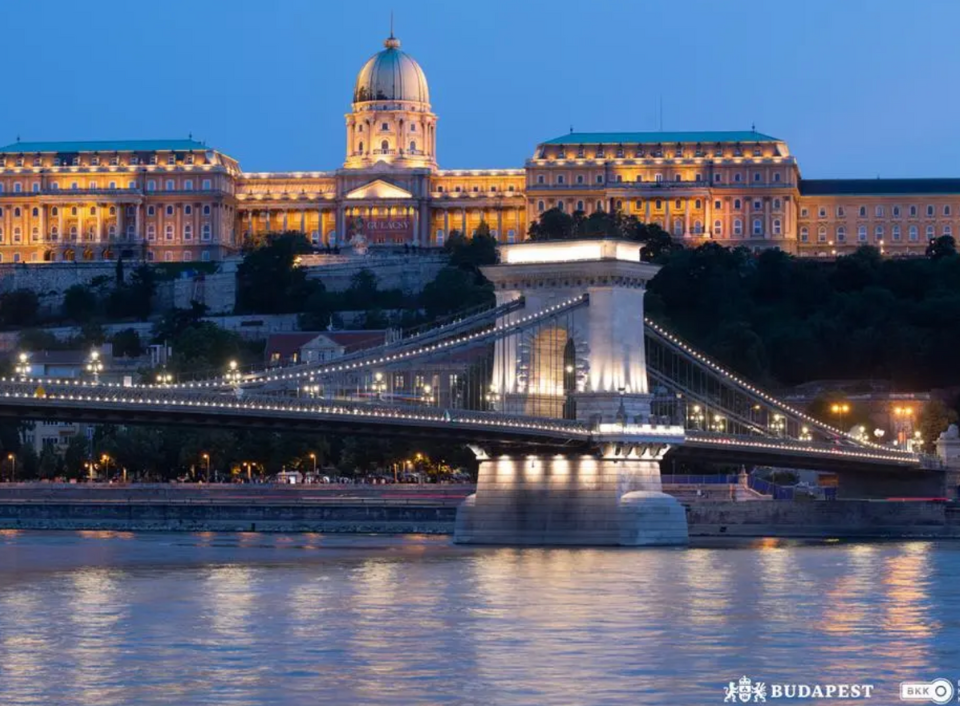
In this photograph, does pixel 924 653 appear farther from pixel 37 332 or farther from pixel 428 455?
pixel 37 332

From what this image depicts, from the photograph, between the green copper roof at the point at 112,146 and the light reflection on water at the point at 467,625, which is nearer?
the light reflection on water at the point at 467,625

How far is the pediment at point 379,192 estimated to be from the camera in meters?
140

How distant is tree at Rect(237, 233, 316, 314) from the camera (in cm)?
12450

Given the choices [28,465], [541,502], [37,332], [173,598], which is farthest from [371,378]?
[37,332]

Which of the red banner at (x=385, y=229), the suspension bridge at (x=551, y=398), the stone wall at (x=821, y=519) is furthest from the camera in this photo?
the red banner at (x=385, y=229)

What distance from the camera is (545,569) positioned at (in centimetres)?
4756

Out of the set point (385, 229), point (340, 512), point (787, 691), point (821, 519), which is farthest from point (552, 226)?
point (787, 691)

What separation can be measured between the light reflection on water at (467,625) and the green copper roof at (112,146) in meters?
89.7

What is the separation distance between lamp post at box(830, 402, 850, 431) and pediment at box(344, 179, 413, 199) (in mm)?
54543

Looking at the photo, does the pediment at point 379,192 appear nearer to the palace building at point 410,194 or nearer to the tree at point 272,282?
the palace building at point 410,194

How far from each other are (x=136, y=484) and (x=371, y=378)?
18375mm

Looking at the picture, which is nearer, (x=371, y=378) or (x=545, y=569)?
(x=545, y=569)

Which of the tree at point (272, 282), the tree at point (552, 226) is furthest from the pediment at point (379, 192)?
the tree at point (552, 226)

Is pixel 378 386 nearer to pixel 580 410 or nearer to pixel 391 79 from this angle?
pixel 580 410
